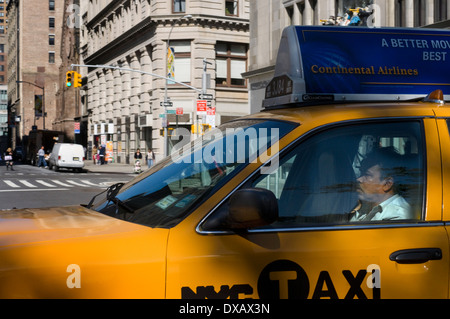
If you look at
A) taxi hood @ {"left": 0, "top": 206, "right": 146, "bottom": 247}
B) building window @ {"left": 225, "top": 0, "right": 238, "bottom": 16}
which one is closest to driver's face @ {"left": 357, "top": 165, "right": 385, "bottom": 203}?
taxi hood @ {"left": 0, "top": 206, "right": 146, "bottom": 247}

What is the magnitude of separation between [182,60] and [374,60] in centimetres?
4214

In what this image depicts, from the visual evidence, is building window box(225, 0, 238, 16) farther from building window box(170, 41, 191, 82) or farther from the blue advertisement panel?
the blue advertisement panel

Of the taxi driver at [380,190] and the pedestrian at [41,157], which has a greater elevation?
the taxi driver at [380,190]

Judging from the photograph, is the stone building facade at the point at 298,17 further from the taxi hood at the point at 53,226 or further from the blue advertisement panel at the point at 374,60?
the taxi hood at the point at 53,226

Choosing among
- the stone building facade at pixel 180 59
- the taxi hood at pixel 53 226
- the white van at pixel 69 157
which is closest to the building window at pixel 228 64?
the stone building facade at pixel 180 59

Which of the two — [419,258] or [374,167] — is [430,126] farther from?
[419,258]

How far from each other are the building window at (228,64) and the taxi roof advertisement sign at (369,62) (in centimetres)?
4176

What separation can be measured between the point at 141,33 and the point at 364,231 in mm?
47591

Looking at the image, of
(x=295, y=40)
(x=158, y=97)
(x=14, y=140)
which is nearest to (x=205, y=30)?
(x=158, y=97)

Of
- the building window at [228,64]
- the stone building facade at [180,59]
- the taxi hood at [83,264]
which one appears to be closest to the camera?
the taxi hood at [83,264]

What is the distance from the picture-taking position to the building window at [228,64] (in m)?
46.1

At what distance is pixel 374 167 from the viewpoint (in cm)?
336

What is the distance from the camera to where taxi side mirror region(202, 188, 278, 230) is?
278 centimetres

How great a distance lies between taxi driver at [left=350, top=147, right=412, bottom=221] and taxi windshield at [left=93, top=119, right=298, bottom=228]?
494mm
